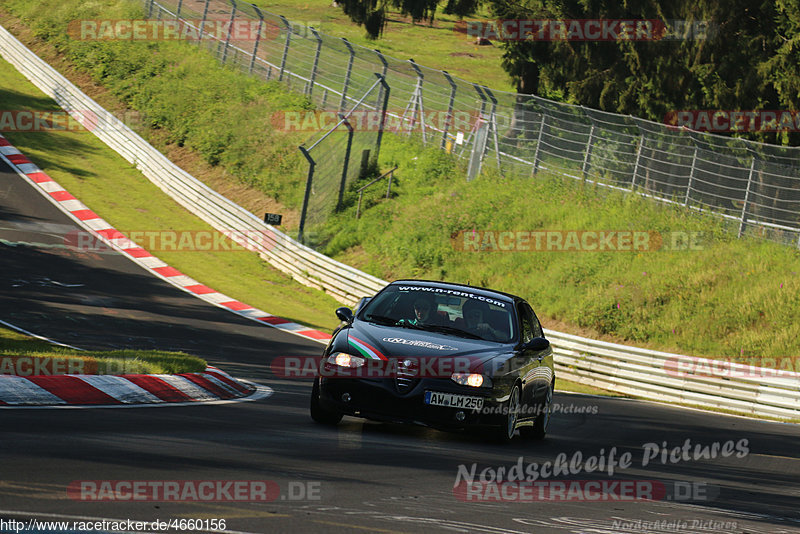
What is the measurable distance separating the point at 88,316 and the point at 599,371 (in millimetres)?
9414

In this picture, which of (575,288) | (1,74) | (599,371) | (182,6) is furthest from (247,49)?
(599,371)

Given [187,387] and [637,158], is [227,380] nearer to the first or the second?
[187,387]

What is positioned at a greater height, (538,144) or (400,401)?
(538,144)

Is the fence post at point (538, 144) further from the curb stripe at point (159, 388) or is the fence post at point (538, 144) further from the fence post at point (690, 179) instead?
the curb stripe at point (159, 388)

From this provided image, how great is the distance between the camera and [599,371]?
65.3 feet

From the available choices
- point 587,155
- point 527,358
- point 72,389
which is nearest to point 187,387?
point 72,389

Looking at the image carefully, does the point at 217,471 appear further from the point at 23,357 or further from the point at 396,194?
the point at 396,194

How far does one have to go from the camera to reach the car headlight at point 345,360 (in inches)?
360

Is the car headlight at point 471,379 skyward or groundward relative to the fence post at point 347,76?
groundward

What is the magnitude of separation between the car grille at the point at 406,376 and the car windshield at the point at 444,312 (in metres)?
0.90

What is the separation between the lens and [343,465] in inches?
287

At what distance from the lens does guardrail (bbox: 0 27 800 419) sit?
1833 cm

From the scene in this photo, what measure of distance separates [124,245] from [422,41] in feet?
151

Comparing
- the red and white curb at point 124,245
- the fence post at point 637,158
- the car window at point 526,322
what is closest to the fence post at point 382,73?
the fence post at point 637,158
